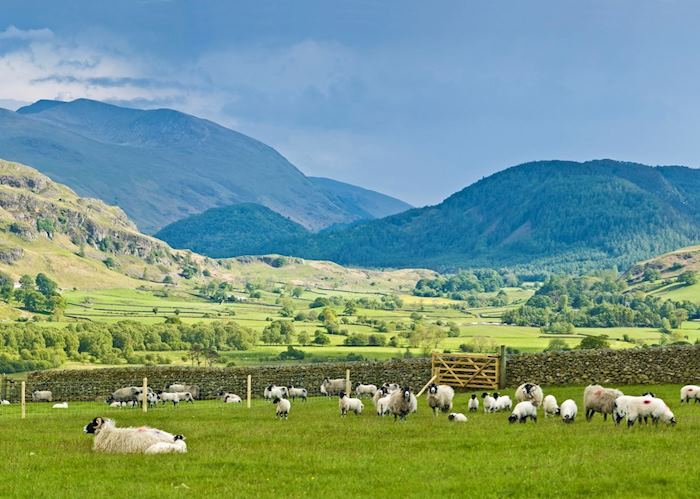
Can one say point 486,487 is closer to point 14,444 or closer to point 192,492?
point 192,492

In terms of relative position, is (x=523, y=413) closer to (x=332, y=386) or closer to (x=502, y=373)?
(x=502, y=373)

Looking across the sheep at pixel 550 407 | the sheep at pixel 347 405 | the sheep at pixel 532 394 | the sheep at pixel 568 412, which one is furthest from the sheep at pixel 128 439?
the sheep at pixel 532 394

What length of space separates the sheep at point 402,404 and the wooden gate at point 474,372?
16.9m

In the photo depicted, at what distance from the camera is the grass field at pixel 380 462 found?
2030 cm

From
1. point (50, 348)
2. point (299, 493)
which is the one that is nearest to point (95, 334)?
point (50, 348)

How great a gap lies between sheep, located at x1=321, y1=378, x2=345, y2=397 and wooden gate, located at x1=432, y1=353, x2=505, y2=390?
18.9 ft

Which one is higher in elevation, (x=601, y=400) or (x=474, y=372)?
(x=601, y=400)

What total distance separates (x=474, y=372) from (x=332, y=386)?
8637 mm

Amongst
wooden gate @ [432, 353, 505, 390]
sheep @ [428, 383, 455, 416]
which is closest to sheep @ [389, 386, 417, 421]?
sheep @ [428, 383, 455, 416]

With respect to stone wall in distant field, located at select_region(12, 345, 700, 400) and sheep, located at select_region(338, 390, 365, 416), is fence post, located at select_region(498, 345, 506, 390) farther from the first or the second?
sheep, located at select_region(338, 390, 365, 416)

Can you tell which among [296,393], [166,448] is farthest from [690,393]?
[296,393]

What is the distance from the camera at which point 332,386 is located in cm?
5616

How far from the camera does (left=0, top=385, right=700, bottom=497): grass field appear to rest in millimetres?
20297

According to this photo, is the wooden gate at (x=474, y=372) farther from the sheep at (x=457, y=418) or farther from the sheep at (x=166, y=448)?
the sheep at (x=166, y=448)
